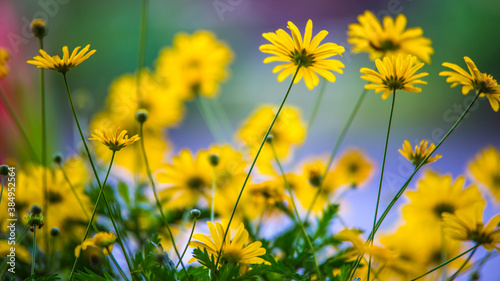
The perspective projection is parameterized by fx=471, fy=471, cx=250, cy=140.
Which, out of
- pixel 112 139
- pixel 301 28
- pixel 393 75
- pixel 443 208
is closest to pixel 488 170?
pixel 443 208

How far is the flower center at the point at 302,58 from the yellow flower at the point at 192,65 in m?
0.27

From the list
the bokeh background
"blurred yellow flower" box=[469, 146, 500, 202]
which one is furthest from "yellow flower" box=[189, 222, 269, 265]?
the bokeh background

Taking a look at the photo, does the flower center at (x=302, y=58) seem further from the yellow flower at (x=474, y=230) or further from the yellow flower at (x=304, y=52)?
the yellow flower at (x=474, y=230)

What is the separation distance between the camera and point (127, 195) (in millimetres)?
472

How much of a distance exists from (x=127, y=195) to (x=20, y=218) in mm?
101

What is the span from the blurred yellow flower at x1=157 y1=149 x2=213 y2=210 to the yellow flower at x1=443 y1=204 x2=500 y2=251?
215mm

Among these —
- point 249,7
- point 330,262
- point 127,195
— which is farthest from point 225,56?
point 249,7

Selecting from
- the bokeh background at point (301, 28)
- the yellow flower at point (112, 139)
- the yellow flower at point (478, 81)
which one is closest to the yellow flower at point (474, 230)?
the yellow flower at point (478, 81)

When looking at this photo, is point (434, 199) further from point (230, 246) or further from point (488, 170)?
point (230, 246)

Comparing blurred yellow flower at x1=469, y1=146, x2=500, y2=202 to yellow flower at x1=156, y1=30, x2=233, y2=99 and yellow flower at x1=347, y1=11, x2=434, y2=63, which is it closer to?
yellow flower at x1=347, y1=11, x2=434, y2=63

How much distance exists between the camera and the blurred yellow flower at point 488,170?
0.45 m

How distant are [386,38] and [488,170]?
173 millimetres

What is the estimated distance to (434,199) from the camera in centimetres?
40

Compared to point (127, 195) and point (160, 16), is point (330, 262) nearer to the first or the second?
point (127, 195)
